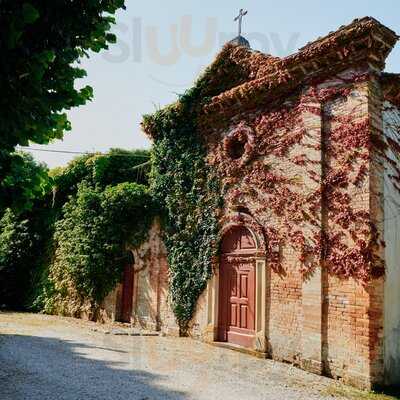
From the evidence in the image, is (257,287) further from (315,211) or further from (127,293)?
(127,293)

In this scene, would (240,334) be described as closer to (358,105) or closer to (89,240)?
(358,105)

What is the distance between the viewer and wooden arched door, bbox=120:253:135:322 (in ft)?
45.0

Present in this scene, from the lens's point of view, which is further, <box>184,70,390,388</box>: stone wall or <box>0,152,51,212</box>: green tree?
<box>184,70,390,388</box>: stone wall

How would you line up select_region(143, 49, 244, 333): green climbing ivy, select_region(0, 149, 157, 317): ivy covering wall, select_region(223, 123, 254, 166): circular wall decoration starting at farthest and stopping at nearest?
select_region(0, 149, 157, 317): ivy covering wall, select_region(143, 49, 244, 333): green climbing ivy, select_region(223, 123, 254, 166): circular wall decoration

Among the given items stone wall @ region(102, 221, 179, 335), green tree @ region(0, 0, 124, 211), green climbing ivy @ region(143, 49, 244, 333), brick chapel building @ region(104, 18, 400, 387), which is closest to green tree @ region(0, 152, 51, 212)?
green tree @ region(0, 0, 124, 211)

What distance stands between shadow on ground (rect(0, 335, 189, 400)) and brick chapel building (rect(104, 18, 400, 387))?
3165 mm

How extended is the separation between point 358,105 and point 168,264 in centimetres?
696

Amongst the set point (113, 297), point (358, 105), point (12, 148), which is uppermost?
point (358, 105)

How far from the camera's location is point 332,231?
818cm

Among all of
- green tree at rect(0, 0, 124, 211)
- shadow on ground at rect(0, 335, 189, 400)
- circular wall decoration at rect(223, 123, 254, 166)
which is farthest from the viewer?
circular wall decoration at rect(223, 123, 254, 166)

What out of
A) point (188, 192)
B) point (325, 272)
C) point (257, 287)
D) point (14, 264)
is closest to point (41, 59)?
point (325, 272)

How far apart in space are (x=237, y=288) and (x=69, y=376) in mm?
4733

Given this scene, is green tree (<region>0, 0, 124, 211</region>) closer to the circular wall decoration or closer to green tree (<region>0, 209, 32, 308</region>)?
the circular wall decoration

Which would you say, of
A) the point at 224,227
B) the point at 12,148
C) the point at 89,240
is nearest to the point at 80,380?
the point at 12,148
